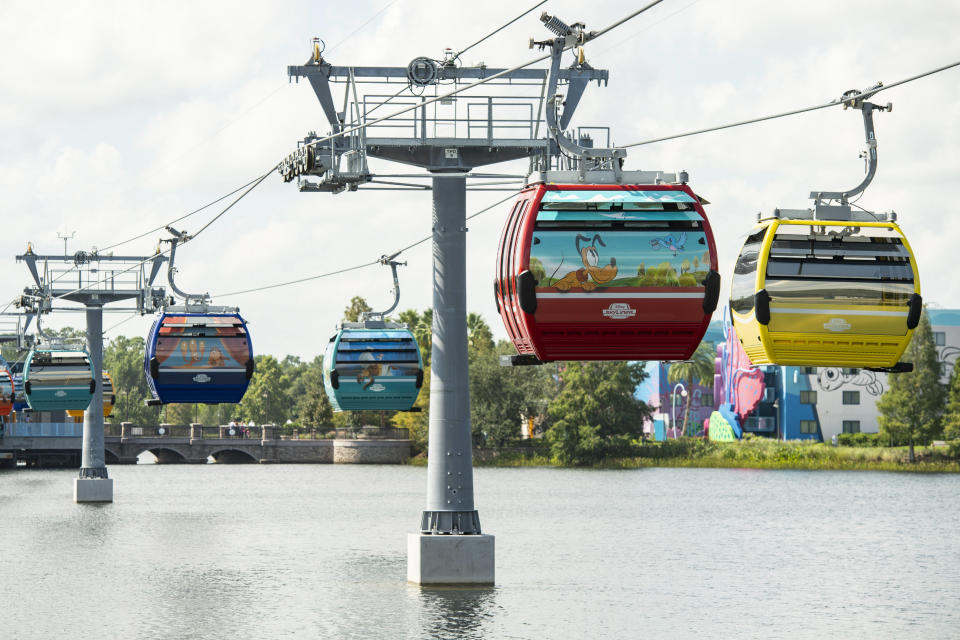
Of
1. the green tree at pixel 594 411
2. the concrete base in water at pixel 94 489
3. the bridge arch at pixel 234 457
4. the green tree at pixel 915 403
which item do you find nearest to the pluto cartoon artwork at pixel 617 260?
the concrete base in water at pixel 94 489

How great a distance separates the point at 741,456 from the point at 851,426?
59.2ft

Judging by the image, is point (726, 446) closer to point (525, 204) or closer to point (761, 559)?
point (761, 559)

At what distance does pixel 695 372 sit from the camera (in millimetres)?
160250

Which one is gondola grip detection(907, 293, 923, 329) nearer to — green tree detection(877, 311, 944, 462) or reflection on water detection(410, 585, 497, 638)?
reflection on water detection(410, 585, 497, 638)

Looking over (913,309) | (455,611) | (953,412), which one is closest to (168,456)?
(953,412)

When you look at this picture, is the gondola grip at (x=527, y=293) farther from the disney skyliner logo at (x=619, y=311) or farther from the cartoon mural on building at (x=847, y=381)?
the cartoon mural on building at (x=847, y=381)

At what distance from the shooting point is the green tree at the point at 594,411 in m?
128

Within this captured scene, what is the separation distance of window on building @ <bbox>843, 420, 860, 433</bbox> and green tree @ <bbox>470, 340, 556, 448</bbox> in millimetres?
29679

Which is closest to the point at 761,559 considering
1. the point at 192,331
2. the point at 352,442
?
the point at 192,331

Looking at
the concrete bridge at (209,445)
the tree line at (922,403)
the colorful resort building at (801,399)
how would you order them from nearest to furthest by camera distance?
the tree line at (922,403), the colorful resort building at (801,399), the concrete bridge at (209,445)

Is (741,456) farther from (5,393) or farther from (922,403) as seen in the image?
(5,393)

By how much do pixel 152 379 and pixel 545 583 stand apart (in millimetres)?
17821

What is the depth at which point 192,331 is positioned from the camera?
1543 inches

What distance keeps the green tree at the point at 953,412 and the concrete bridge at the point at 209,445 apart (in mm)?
56388
